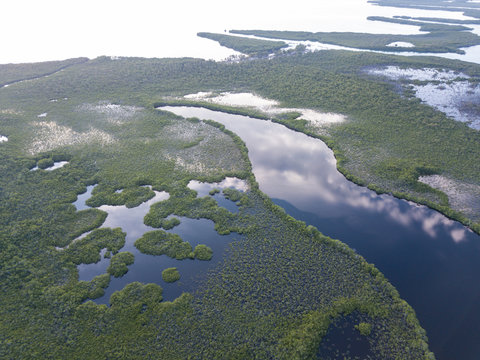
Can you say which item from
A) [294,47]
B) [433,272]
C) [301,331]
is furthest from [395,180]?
[294,47]

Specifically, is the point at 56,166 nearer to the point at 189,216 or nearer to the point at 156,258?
the point at 189,216

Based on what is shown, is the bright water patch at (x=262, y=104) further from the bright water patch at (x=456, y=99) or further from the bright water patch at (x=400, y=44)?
the bright water patch at (x=400, y=44)

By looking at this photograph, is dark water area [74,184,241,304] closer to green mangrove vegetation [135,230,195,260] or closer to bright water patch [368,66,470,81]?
green mangrove vegetation [135,230,195,260]

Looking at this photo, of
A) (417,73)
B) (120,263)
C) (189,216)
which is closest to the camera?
(120,263)

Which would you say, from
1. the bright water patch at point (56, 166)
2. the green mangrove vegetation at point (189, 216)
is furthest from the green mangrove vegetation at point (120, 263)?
the bright water patch at point (56, 166)

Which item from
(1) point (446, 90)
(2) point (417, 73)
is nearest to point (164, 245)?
(1) point (446, 90)

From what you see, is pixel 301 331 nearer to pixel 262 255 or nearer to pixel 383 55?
pixel 262 255
